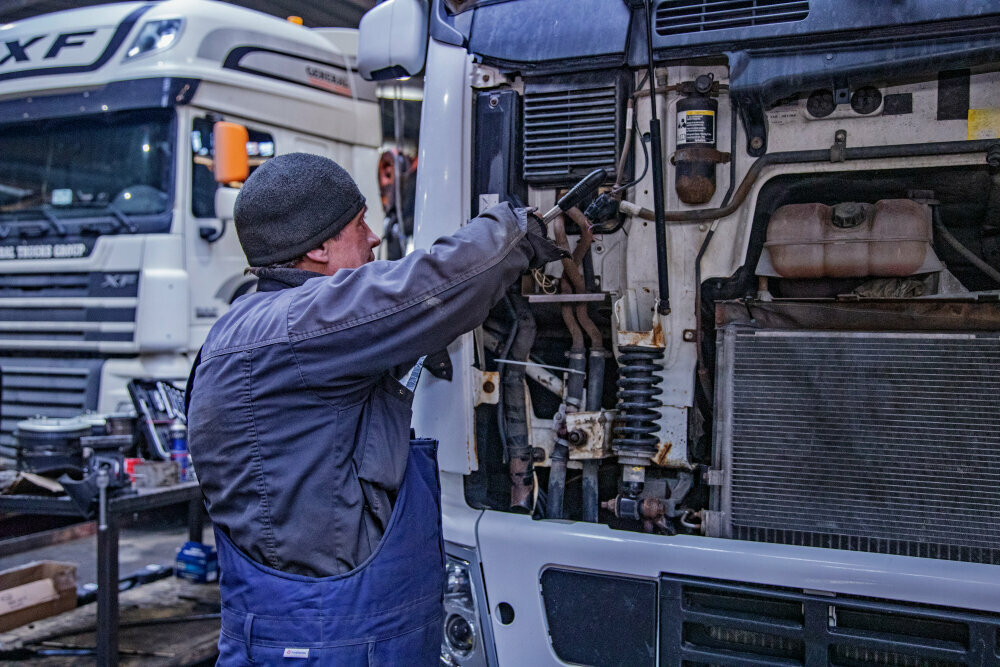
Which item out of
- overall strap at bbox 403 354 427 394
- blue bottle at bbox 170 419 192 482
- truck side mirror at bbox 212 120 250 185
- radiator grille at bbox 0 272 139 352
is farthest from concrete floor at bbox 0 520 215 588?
overall strap at bbox 403 354 427 394

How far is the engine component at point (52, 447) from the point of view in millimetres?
3543

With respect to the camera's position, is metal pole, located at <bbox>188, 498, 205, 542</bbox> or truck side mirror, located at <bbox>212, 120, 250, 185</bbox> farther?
truck side mirror, located at <bbox>212, 120, 250, 185</bbox>

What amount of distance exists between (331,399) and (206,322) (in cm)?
410

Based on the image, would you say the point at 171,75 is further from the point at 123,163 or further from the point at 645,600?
the point at 645,600

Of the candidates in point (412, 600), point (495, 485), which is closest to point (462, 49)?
point (495, 485)

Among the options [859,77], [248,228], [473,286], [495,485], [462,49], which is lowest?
[495,485]

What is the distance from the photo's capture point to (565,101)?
2.31 m

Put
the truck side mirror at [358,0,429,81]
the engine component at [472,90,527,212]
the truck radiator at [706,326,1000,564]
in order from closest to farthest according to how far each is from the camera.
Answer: the truck radiator at [706,326,1000,564]
the engine component at [472,90,527,212]
the truck side mirror at [358,0,429,81]

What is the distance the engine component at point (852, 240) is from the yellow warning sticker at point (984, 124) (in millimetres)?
199

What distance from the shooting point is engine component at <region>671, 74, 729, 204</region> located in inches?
84.7

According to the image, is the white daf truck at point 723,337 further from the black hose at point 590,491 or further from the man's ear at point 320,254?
the man's ear at point 320,254

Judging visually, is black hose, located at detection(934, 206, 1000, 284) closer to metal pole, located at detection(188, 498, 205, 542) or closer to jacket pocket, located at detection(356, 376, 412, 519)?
jacket pocket, located at detection(356, 376, 412, 519)

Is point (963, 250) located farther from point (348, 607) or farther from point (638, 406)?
point (348, 607)

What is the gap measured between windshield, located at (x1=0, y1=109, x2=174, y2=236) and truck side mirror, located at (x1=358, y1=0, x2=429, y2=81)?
10.2 feet
